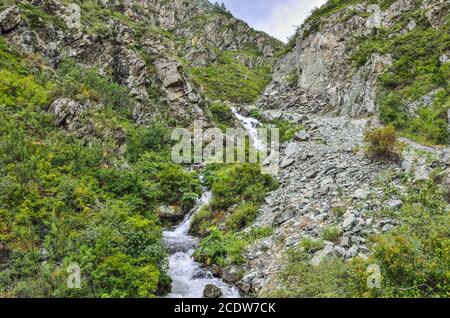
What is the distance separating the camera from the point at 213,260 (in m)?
16.1

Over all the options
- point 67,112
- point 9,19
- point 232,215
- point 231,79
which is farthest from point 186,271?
point 231,79

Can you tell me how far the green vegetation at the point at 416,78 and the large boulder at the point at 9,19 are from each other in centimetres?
3535

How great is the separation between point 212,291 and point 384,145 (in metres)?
12.2

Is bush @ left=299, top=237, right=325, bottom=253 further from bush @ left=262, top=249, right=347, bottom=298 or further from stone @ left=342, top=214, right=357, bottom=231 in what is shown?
stone @ left=342, top=214, right=357, bottom=231

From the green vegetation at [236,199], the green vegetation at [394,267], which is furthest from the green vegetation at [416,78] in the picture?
the green vegetation at [394,267]

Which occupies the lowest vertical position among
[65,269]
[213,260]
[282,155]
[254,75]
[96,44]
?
[213,260]

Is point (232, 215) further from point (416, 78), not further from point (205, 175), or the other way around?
point (416, 78)

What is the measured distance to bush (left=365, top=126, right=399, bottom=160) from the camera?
19.0 meters

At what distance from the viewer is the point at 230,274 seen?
1446 centimetres

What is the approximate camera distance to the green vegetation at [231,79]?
66.6 m
